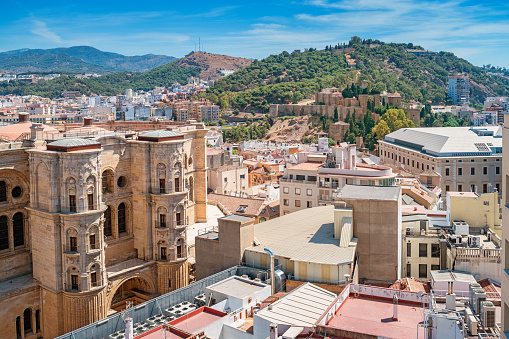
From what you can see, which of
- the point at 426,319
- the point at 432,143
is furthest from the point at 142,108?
the point at 426,319

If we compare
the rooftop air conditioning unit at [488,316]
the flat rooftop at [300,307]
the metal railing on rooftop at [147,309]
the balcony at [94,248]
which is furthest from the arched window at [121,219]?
the rooftop air conditioning unit at [488,316]

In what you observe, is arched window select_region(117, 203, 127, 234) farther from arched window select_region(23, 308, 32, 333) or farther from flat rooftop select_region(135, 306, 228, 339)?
flat rooftop select_region(135, 306, 228, 339)

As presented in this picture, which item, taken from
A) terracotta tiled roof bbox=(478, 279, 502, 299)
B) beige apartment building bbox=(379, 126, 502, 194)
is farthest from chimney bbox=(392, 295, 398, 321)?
beige apartment building bbox=(379, 126, 502, 194)

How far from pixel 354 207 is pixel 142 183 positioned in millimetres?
13180

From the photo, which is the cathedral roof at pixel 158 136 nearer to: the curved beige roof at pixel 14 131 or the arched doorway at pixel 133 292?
the curved beige roof at pixel 14 131

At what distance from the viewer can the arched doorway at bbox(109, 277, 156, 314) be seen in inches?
1303

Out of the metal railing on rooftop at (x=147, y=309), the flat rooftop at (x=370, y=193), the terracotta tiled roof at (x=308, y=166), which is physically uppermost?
the flat rooftop at (x=370, y=193)

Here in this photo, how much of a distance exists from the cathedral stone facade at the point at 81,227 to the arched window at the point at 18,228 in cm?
5

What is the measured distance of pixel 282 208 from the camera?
48.5 meters

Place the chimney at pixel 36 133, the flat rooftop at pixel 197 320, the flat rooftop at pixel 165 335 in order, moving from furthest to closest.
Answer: the chimney at pixel 36 133 → the flat rooftop at pixel 197 320 → the flat rooftop at pixel 165 335

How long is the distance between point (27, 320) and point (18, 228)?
4.88 m

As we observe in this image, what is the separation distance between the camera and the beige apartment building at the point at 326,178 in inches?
1703

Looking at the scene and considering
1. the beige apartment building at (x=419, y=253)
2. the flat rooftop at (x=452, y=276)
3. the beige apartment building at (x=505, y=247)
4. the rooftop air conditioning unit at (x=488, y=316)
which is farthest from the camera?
the beige apartment building at (x=419, y=253)

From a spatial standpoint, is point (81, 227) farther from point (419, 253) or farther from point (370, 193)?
point (419, 253)
